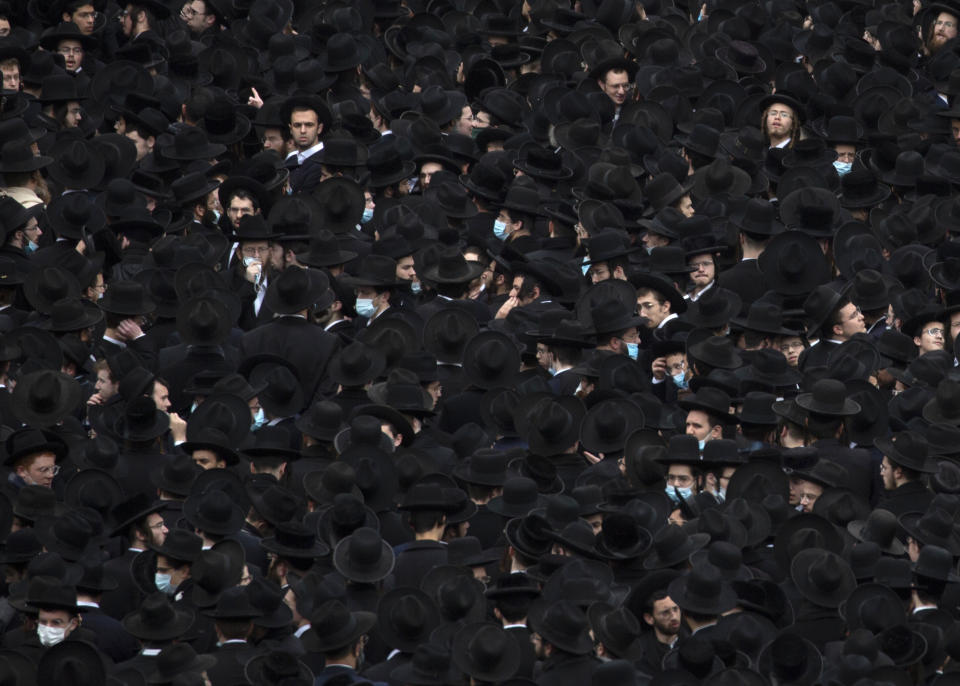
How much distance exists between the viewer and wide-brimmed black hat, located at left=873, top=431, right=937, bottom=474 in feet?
49.1

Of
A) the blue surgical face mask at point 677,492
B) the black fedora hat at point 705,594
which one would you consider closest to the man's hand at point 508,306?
the blue surgical face mask at point 677,492

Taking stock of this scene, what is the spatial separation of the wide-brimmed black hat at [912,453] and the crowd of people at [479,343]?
23 mm

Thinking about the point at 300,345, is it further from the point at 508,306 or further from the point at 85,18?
the point at 85,18

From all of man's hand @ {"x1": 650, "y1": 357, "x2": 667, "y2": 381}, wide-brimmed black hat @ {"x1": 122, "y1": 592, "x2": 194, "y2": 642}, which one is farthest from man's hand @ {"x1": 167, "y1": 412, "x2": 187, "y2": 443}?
man's hand @ {"x1": 650, "y1": 357, "x2": 667, "y2": 381}

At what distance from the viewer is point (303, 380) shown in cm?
1630

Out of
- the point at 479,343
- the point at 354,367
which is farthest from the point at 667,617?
the point at 354,367

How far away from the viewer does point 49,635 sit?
43.8 feet

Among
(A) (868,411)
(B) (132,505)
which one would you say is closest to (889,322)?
(A) (868,411)

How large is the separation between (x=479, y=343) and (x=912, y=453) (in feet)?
10.0

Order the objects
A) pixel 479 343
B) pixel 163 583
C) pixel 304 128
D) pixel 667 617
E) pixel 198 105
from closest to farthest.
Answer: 1. pixel 667 617
2. pixel 163 583
3. pixel 479 343
4. pixel 304 128
5. pixel 198 105

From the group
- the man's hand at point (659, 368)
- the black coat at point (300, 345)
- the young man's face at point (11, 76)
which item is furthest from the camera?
the young man's face at point (11, 76)

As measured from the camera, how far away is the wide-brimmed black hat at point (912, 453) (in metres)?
15.0

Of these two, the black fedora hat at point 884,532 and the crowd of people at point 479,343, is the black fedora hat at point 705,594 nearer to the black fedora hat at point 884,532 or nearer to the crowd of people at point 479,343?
the crowd of people at point 479,343

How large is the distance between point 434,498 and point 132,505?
6.18 feet
